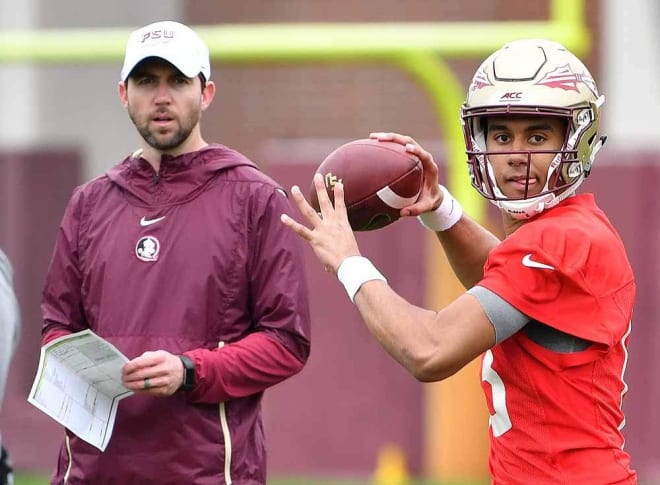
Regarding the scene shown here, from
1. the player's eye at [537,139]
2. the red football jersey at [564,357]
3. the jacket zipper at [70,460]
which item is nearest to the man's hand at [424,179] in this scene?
the player's eye at [537,139]

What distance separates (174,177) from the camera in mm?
3967

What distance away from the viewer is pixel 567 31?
23.9 ft

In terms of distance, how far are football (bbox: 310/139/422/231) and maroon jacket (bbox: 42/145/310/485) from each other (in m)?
0.35

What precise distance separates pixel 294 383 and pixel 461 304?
5.38 m

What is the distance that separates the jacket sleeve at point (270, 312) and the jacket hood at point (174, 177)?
0.56 ft

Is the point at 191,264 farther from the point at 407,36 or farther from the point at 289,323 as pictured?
the point at 407,36

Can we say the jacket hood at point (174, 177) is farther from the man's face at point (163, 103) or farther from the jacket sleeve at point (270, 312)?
the jacket sleeve at point (270, 312)

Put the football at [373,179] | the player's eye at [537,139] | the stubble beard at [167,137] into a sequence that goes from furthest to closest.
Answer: the stubble beard at [167,137] → the football at [373,179] → the player's eye at [537,139]

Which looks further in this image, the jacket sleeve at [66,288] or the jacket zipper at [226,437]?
the jacket sleeve at [66,288]

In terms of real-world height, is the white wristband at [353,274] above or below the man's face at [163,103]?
below

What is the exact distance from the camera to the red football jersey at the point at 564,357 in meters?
3.23

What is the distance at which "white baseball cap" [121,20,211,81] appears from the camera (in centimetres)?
396

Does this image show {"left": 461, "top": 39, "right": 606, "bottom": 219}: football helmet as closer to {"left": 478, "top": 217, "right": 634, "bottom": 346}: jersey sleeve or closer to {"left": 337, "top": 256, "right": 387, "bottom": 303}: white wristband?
{"left": 478, "top": 217, "right": 634, "bottom": 346}: jersey sleeve

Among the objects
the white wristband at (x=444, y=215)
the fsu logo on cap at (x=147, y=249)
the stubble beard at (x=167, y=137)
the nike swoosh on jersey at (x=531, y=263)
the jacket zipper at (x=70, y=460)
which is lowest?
the jacket zipper at (x=70, y=460)
